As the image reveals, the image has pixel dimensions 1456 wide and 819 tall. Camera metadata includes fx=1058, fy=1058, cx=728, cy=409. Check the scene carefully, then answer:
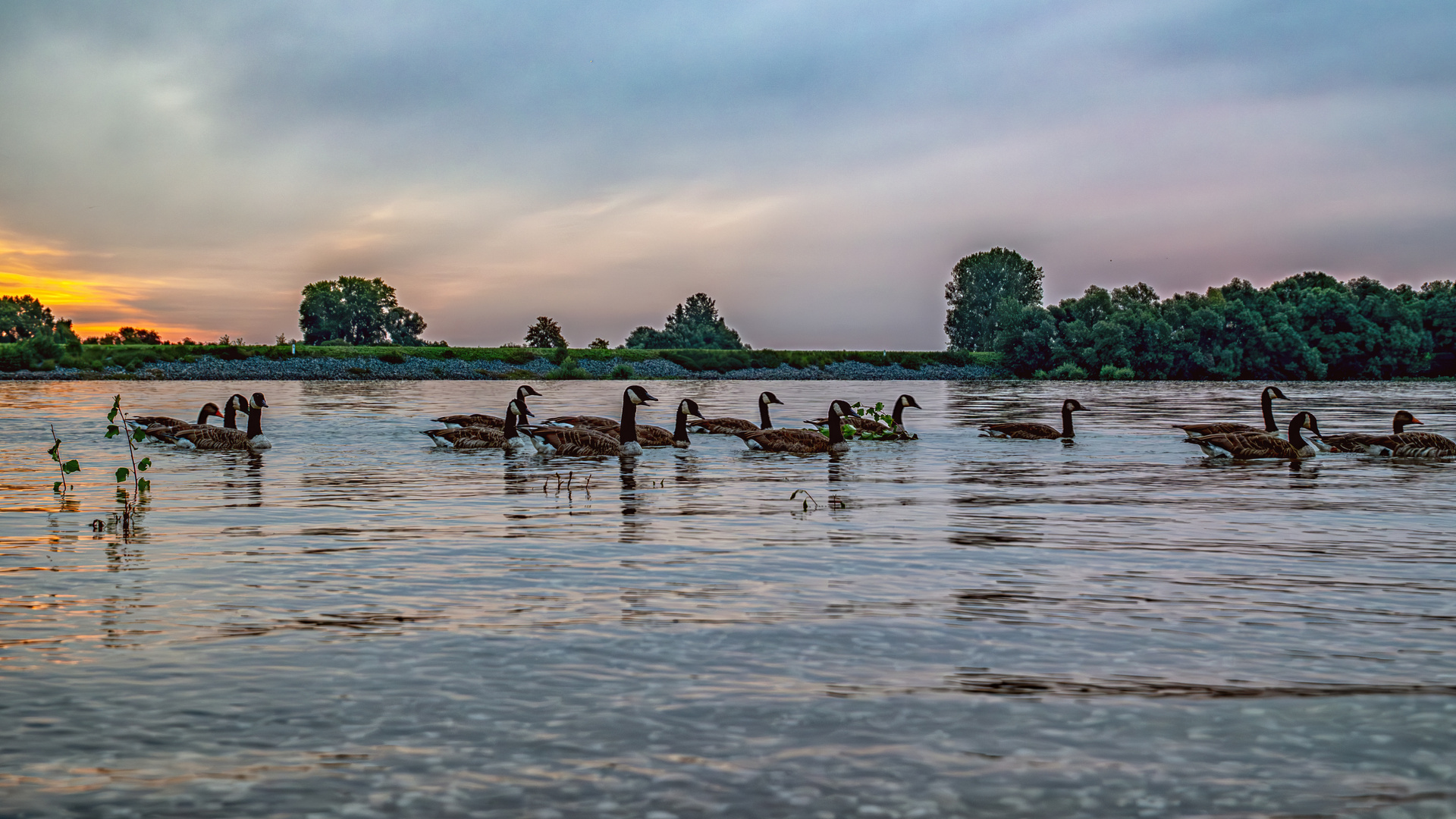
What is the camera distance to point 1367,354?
430 feet

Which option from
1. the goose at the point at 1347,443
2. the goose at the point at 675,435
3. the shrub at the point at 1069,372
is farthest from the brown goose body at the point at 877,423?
the shrub at the point at 1069,372

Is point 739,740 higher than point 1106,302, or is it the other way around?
point 1106,302

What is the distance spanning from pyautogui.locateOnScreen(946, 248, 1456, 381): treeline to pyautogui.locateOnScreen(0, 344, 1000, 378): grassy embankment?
48.6ft

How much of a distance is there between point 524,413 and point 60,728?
22.7 meters

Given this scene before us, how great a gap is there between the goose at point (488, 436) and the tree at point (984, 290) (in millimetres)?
160743

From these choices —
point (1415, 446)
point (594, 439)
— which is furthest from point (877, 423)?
point (1415, 446)

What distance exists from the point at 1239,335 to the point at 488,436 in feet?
408

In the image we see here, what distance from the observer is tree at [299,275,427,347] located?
179000mm

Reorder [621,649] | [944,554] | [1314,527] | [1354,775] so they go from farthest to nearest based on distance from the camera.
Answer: [1314,527]
[944,554]
[621,649]
[1354,775]

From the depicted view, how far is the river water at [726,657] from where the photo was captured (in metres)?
5.41

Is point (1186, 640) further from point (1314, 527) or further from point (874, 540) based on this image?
point (1314, 527)

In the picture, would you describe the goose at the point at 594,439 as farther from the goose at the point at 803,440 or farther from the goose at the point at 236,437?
the goose at the point at 236,437

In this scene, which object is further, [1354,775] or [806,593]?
[806,593]

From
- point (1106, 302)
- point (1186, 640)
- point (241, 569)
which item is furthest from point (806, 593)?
point (1106, 302)
